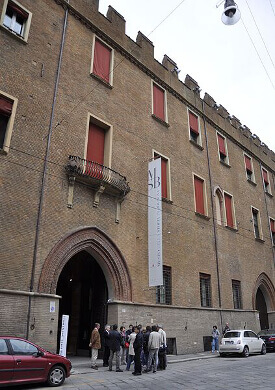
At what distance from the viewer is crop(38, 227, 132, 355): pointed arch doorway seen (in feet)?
40.2

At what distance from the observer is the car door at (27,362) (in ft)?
25.8

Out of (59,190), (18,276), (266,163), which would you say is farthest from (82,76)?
(266,163)

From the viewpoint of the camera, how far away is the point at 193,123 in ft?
74.4

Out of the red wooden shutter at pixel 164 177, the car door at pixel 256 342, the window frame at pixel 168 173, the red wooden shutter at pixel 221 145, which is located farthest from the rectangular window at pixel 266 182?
the car door at pixel 256 342

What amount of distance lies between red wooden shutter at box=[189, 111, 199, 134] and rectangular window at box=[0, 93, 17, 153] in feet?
42.0

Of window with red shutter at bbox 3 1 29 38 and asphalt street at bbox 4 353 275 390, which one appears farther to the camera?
window with red shutter at bbox 3 1 29 38

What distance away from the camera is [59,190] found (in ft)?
42.8

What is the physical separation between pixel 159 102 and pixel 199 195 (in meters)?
6.14

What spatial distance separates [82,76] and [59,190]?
231 inches

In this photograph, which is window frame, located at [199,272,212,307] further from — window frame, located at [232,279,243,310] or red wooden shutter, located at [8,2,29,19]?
red wooden shutter, located at [8,2,29,19]

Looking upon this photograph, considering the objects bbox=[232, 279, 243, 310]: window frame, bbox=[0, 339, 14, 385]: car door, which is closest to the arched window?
bbox=[232, 279, 243, 310]: window frame

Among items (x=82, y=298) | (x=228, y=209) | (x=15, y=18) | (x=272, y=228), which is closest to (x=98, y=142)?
(x=15, y=18)

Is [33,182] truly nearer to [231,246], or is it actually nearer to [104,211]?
[104,211]

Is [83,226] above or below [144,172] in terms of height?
below
